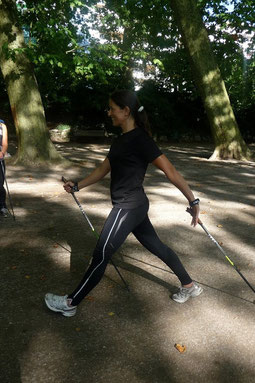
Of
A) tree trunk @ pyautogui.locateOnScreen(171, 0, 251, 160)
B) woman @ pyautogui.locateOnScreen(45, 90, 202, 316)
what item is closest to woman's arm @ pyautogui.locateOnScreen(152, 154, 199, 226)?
woman @ pyautogui.locateOnScreen(45, 90, 202, 316)

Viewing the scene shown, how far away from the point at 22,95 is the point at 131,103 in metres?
8.28

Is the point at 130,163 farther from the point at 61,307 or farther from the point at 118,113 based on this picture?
the point at 61,307

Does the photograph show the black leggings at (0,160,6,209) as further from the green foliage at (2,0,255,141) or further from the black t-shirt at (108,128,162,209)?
the green foliage at (2,0,255,141)

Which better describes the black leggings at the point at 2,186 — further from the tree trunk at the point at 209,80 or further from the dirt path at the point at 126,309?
the tree trunk at the point at 209,80

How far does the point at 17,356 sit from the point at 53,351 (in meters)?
0.27

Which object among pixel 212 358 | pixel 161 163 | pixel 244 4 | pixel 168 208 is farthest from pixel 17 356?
pixel 244 4

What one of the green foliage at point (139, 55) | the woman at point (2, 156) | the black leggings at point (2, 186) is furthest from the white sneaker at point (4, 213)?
the green foliage at point (139, 55)

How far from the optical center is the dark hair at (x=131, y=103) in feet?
9.91

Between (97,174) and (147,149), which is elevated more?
(147,149)

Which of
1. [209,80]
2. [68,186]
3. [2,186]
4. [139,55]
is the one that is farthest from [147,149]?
[139,55]

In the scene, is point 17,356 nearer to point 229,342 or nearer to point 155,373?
point 155,373

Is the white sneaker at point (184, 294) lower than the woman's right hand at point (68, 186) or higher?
lower

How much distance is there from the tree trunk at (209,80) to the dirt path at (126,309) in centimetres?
740

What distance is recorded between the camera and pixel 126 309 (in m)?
3.48
